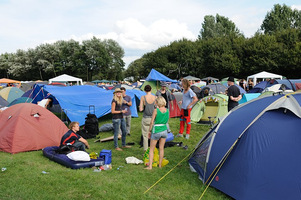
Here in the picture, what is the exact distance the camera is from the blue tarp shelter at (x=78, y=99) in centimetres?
1016

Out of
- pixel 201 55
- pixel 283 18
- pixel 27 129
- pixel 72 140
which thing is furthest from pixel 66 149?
pixel 283 18

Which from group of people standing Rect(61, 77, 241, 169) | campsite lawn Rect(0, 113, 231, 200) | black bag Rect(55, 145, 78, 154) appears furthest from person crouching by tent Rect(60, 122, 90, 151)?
campsite lawn Rect(0, 113, 231, 200)

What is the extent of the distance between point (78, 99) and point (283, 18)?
1888 inches

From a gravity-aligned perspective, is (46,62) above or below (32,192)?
above

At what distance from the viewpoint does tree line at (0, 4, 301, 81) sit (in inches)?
1398

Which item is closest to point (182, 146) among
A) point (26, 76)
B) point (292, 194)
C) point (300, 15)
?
point (292, 194)

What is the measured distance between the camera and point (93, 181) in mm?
4840

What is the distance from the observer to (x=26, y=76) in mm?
59625

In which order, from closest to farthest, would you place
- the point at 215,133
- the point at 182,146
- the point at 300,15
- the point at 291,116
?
1. the point at 291,116
2. the point at 215,133
3. the point at 182,146
4. the point at 300,15

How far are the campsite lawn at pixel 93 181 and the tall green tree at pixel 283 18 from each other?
159 ft

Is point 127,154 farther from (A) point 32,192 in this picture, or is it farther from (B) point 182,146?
(A) point 32,192

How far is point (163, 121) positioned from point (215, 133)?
111cm

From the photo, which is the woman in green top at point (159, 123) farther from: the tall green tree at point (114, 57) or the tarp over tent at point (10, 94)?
the tall green tree at point (114, 57)

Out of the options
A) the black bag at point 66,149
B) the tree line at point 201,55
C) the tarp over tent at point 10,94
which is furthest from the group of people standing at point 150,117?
the tree line at point 201,55
